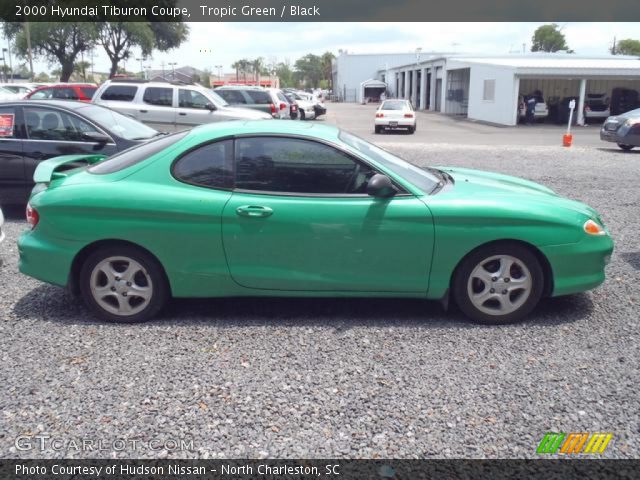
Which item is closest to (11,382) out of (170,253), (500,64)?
(170,253)

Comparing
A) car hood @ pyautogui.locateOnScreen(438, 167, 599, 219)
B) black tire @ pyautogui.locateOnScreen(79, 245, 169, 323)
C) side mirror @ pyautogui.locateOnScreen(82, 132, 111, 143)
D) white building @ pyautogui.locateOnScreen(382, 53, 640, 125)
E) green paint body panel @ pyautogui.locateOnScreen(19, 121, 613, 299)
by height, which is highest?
white building @ pyautogui.locateOnScreen(382, 53, 640, 125)

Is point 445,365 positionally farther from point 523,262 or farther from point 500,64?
point 500,64

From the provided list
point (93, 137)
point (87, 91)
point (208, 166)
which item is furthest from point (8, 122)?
point (87, 91)

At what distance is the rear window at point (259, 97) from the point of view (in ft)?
66.9

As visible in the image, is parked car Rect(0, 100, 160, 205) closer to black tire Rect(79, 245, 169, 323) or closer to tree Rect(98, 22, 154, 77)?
black tire Rect(79, 245, 169, 323)

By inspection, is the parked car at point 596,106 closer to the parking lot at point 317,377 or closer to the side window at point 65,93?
the side window at point 65,93

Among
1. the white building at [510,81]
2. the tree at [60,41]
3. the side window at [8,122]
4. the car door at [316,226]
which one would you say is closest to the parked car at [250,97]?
the side window at [8,122]

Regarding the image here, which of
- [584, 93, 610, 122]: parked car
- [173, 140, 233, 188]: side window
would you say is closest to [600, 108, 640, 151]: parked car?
[173, 140, 233, 188]: side window

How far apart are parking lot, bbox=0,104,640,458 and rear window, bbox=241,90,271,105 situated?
16.2m

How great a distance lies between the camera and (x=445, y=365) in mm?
3629

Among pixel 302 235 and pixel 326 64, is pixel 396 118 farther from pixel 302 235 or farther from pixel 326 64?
pixel 326 64

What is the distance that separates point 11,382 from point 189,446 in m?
1.35

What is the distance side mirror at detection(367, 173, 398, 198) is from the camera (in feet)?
13.1

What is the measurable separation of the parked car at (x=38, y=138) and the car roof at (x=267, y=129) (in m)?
3.33
